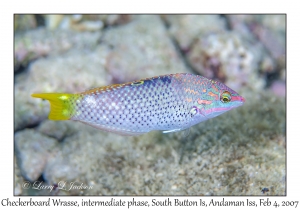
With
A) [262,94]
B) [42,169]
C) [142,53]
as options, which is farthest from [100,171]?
[262,94]

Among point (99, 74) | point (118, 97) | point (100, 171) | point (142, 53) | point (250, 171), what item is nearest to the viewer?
point (118, 97)

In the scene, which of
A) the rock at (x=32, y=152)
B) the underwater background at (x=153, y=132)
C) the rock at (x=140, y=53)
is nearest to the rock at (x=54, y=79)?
the underwater background at (x=153, y=132)

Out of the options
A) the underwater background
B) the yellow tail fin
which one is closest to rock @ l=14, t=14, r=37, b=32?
the underwater background

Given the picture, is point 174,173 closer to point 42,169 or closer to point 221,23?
point 42,169

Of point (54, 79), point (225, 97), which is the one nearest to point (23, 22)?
point (54, 79)

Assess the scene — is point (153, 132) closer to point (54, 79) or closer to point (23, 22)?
point (54, 79)

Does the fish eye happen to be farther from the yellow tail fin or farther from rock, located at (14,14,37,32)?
rock, located at (14,14,37,32)
